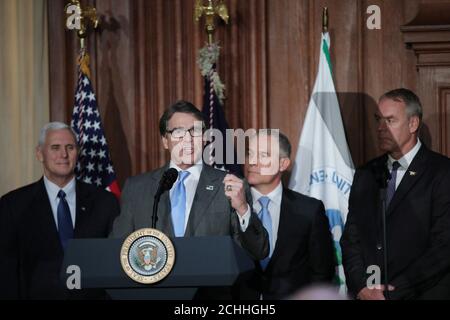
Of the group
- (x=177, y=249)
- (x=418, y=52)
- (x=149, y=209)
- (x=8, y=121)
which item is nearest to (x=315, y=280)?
(x=149, y=209)

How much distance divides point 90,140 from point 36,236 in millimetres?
956

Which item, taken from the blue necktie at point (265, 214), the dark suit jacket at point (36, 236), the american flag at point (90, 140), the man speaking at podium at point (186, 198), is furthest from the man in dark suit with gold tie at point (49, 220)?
the blue necktie at point (265, 214)

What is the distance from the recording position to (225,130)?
6.13 m

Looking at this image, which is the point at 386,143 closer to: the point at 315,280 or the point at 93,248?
the point at 315,280

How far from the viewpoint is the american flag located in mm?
6082

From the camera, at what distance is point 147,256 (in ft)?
13.0

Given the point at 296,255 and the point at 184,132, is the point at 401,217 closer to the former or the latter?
the point at 296,255

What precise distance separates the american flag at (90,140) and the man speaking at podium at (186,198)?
125 centimetres

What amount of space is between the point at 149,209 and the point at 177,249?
2.34 feet

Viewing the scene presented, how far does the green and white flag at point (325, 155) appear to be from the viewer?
5.89 metres

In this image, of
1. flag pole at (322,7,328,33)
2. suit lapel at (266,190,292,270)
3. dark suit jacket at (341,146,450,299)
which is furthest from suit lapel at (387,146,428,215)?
flag pole at (322,7,328,33)

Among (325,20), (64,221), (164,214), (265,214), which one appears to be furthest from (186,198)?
(325,20)

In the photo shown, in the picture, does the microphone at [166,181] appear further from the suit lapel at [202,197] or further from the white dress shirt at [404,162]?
the white dress shirt at [404,162]

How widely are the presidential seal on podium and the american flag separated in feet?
6.82
